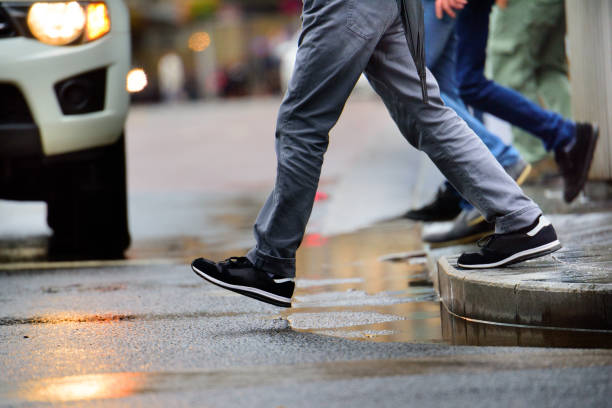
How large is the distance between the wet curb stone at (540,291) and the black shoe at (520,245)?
0.14 ft

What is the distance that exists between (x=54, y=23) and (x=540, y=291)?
273 centimetres

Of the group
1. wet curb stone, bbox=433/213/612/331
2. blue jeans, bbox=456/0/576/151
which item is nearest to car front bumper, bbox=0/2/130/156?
blue jeans, bbox=456/0/576/151

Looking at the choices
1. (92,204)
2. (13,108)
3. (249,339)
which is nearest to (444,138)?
(249,339)

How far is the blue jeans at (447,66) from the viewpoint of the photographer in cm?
523

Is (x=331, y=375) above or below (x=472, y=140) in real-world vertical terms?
below

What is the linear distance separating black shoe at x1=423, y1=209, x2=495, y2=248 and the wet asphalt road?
8.2 inches

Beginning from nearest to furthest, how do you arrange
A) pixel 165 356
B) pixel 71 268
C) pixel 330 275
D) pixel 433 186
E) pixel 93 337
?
pixel 165 356, pixel 93 337, pixel 330 275, pixel 71 268, pixel 433 186

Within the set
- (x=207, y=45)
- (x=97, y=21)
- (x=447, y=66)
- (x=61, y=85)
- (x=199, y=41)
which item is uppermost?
(x=97, y=21)

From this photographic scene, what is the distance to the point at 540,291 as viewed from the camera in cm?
376

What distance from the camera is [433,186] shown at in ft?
24.3

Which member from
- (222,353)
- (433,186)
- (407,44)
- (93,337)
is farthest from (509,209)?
(433,186)

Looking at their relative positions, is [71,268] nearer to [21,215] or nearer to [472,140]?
[472,140]

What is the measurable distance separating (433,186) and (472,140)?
10.9 feet

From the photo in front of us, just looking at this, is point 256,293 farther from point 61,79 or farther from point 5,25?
point 5,25
